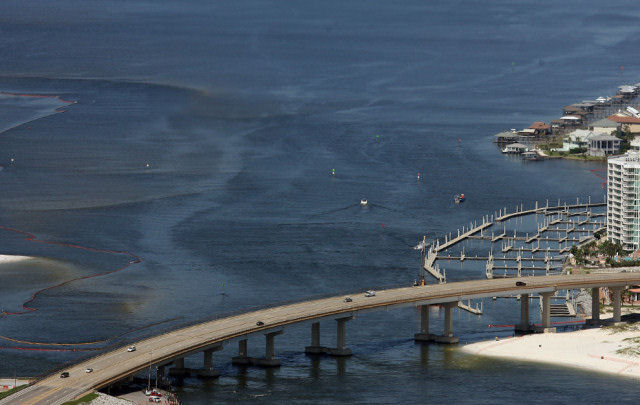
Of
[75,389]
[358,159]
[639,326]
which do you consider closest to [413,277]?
[639,326]

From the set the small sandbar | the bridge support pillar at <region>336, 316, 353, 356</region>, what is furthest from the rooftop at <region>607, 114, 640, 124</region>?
the bridge support pillar at <region>336, 316, 353, 356</region>

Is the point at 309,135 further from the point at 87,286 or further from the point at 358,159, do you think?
the point at 87,286

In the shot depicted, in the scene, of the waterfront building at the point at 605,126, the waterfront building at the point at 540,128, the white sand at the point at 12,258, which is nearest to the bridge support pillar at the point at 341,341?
the white sand at the point at 12,258

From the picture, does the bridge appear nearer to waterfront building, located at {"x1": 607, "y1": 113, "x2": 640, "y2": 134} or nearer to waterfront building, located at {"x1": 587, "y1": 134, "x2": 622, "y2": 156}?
waterfront building, located at {"x1": 587, "y1": 134, "x2": 622, "y2": 156}

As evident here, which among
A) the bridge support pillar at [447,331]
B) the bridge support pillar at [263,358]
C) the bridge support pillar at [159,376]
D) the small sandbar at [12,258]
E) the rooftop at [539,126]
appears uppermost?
the rooftop at [539,126]

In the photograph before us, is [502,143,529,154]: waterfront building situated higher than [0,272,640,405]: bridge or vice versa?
[502,143,529,154]: waterfront building

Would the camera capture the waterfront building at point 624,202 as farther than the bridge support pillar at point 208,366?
Yes

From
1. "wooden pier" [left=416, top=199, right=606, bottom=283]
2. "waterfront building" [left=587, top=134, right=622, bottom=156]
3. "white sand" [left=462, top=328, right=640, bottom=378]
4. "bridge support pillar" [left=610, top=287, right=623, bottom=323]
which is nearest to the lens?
"white sand" [left=462, top=328, right=640, bottom=378]

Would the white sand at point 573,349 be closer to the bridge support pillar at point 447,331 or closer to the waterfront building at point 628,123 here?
the bridge support pillar at point 447,331
